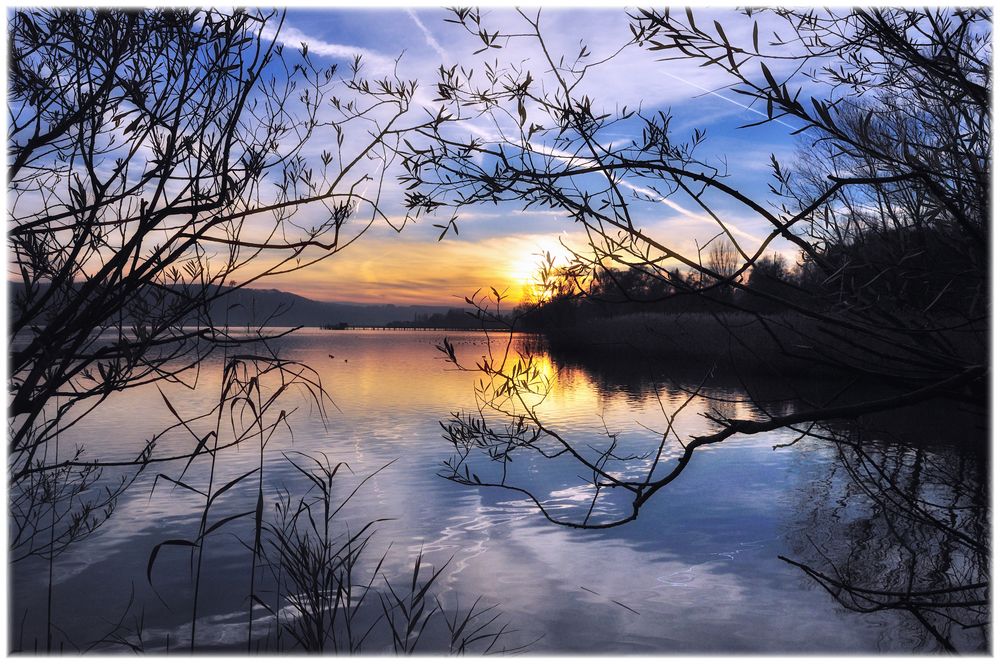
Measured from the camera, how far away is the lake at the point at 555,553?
6.12 m

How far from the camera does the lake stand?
20.1 feet

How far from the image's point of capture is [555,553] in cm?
792

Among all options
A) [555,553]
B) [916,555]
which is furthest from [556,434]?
[555,553]

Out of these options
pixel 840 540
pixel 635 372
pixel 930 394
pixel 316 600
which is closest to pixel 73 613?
pixel 316 600

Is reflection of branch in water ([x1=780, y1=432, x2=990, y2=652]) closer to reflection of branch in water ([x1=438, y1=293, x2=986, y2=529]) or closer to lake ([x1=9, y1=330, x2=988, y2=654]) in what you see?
lake ([x1=9, y1=330, x2=988, y2=654])

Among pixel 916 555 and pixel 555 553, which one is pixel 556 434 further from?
pixel 555 553

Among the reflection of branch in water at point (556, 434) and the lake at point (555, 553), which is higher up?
the reflection of branch in water at point (556, 434)

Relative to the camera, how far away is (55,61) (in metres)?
2.92

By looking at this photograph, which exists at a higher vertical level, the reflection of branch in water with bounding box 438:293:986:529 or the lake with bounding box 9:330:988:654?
the reflection of branch in water with bounding box 438:293:986:529

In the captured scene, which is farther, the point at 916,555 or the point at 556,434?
the point at 916,555

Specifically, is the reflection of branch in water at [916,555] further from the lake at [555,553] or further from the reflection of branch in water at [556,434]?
the reflection of branch in water at [556,434]

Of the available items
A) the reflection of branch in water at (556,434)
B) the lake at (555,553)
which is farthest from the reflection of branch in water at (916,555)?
the reflection of branch in water at (556,434)

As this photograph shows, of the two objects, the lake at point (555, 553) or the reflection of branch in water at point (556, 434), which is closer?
the reflection of branch in water at point (556, 434)

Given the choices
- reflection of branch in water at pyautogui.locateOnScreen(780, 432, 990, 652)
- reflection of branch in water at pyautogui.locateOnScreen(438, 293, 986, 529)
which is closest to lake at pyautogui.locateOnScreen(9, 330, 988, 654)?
reflection of branch in water at pyautogui.locateOnScreen(780, 432, 990, 652)
